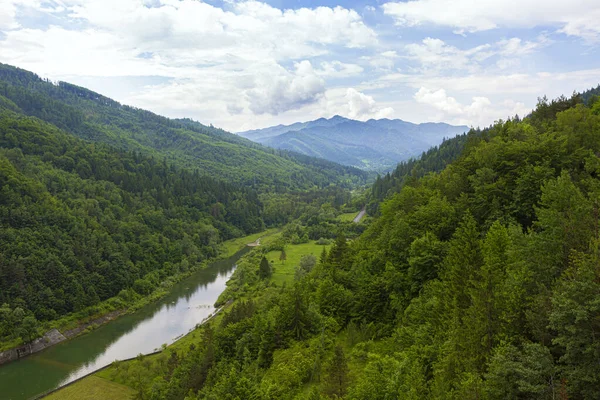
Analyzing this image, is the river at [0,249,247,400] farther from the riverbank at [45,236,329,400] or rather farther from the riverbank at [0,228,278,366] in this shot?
the riverbank at [45,236,329,400]

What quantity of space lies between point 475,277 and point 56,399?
5568cm

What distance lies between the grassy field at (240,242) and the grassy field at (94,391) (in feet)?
252

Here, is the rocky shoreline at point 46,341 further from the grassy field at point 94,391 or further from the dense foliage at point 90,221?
the grassy field at point 94,391

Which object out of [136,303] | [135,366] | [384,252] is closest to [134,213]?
[136,303]

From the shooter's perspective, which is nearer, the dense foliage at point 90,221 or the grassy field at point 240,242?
the dense foliage at point 90,221

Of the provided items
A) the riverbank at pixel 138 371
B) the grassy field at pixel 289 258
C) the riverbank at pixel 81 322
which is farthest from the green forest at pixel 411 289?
the grassy field at pixel 289 258

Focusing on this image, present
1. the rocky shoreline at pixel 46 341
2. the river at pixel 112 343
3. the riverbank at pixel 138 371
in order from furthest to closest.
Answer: the rocky shoreline at pixel 46 341, the river at pixel 112 343, the riverbank at pixel 138 371

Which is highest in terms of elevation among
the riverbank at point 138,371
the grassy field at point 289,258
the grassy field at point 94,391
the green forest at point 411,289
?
the green forest at point 411,289

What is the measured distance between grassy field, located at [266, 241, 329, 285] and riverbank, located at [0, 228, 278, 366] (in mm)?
27405

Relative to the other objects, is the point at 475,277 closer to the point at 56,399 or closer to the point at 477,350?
the point at 477,350

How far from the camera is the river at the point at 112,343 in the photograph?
59.0 metres

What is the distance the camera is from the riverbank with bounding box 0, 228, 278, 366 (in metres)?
66.2

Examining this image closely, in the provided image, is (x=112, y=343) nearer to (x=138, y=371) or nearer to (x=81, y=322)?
(x=81, y=322)

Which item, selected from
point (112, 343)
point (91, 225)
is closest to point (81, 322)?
point (112, 343)
